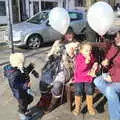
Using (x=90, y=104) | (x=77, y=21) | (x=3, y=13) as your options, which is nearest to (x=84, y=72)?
(x=90, y=104)

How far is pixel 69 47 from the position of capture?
5008 mm

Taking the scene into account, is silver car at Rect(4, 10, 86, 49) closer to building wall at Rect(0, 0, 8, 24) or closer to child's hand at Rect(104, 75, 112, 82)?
child's hand at Rect(104, 75, 112, 82)

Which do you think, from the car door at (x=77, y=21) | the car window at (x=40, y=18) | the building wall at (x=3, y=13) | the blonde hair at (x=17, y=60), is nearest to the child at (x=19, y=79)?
the blonde hair at (x=17, y=60)

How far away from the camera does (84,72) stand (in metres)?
4.68

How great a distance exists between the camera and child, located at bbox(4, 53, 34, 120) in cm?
433

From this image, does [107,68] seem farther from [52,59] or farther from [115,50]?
[52,59]

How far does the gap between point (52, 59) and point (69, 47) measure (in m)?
0.38

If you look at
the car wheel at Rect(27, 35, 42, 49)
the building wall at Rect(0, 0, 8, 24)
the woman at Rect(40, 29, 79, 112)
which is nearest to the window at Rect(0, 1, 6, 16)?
the building wall at Rect(0, 0, 8, 24)

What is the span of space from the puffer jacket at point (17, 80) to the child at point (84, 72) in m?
0.80

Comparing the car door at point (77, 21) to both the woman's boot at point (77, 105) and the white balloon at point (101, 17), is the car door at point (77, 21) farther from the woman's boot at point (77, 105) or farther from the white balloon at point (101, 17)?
the woman's boot at point (77, 105)

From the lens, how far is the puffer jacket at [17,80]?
4309 mm

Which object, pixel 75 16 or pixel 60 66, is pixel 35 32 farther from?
pixel 60 66

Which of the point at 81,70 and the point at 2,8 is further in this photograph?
the point at 2,8

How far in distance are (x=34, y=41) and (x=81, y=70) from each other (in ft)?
22.0
